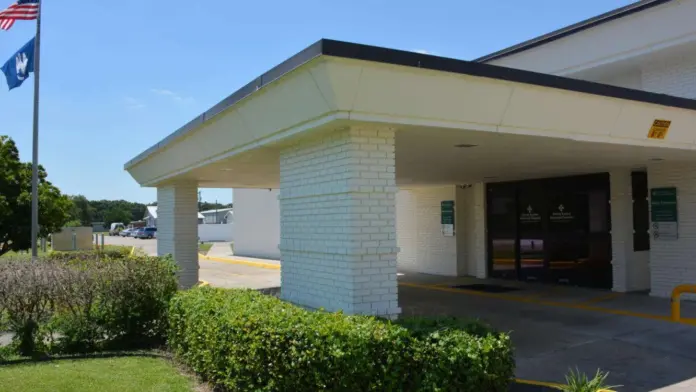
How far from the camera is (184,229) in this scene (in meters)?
13.7

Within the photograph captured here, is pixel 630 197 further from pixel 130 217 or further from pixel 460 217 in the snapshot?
pixel 130 217

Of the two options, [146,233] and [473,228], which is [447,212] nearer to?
[473,228]

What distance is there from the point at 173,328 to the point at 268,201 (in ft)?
71.2

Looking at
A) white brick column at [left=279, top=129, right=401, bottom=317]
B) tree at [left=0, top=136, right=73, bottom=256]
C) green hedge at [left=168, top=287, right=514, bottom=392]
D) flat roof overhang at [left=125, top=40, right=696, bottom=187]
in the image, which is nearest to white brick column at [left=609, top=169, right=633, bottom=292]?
flat roof overhang at [left=125, top=40, right=696, bottom=187]

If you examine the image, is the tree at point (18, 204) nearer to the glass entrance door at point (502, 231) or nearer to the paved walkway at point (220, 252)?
the paved walkway at point (220, 252)

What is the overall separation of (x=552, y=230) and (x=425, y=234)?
4.97 metres

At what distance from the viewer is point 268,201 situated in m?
30.1

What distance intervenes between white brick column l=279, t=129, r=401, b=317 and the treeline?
96.7 meters

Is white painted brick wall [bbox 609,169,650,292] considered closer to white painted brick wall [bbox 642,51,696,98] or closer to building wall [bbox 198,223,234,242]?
white painted brick wall [bbox 642,51,696,98]

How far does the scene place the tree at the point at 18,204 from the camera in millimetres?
23375

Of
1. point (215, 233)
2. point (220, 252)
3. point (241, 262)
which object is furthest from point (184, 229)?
point (215, 233)

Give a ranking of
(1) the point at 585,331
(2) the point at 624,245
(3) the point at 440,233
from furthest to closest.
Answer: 1. (3) the point at 440,233
2. (2) the point at 624,245
3. (1) the point at 585,331

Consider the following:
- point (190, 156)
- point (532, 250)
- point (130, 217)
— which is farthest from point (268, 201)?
point (130, 217)

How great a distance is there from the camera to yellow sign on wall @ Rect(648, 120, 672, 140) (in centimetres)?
860
